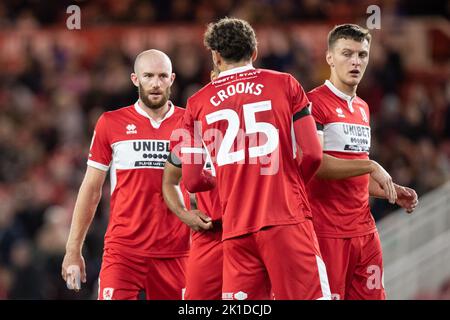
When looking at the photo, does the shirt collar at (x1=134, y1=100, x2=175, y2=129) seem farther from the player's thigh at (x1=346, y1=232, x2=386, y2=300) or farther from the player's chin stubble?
the player's thigh at (x1=346, y1=232, x2=386, y2=300)

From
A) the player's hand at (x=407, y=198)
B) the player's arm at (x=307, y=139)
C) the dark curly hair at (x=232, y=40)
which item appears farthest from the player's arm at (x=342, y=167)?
the dark curly hair at (x=232, y=40)

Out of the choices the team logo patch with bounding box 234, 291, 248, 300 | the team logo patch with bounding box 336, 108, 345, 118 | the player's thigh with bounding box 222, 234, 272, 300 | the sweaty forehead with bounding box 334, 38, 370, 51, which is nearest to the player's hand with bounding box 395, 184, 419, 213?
the team logo patch with bounding box 336, 108, 345, 118

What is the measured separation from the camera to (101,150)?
7582 millimetres

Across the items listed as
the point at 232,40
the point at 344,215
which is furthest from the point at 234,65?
the point at 344,215

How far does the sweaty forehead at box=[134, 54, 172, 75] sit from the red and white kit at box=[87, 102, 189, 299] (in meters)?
0.43

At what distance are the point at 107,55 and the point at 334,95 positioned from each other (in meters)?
8.82

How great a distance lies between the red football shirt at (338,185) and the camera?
7.10 metres

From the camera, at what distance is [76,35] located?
16281mm

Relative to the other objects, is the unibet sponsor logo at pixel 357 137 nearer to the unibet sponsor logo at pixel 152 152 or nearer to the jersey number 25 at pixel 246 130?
the jersey number 25 at pixel 246 130

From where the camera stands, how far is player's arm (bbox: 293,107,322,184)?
6.20 metres

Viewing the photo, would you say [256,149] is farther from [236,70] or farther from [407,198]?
[407,198]

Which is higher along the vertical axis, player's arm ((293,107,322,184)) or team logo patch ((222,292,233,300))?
player's arm ((293,107,322,184))
